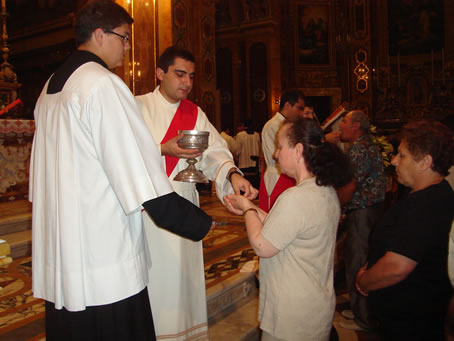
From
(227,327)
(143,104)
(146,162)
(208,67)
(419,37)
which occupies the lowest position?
(227,327)

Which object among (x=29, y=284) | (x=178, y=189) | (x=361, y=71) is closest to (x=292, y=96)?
(x=178, y=189)

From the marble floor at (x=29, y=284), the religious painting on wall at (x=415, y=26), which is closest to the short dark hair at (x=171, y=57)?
the marble floor at (x=29, y=284)

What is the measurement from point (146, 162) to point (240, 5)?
50.8 feet

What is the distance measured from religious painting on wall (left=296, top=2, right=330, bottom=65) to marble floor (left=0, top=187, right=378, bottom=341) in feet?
41.7

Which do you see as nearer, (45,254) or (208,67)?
(45,254)

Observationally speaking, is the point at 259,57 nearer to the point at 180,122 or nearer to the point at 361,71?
the point at 361,71

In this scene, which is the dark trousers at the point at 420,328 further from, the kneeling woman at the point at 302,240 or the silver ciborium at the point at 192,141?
the silver ciborium at the point at 192,141

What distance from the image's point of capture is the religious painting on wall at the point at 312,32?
16.6 m

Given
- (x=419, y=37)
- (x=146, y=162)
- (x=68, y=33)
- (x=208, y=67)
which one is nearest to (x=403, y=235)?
(x=146, y=162)

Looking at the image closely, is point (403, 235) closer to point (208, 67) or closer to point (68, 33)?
point (208, 67)

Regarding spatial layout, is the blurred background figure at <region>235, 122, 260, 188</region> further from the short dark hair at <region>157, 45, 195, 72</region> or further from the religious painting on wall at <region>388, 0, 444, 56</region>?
the religious painting on wall at <region>388, 0, 444, 56</region>

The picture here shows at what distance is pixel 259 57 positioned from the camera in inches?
615

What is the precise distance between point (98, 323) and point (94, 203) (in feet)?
1.46

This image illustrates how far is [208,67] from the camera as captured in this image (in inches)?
343
